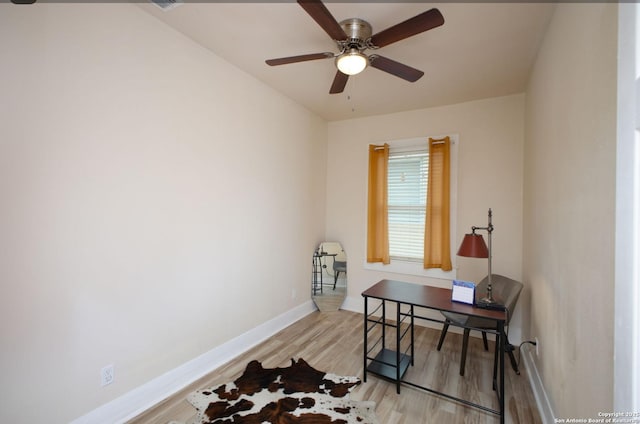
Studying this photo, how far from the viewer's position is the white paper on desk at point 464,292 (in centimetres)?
211

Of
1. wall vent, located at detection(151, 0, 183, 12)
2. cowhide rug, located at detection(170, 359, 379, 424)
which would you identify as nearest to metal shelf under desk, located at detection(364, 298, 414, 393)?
cowhide rug, located at detection(170, 359, 379, 424)

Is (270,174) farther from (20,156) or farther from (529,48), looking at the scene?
(529,48)

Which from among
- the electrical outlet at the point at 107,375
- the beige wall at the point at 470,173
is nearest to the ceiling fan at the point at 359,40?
the beige wall at the point at 470,173

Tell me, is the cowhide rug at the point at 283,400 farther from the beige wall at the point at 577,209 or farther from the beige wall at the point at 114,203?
the beige wall at the point at 577,209

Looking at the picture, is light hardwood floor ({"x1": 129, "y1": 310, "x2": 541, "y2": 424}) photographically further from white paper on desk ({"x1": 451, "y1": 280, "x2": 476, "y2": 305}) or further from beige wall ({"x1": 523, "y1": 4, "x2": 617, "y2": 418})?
white paper on desk ({"x1": 451, "y1": 280, "x2": 476, "y2": 305})

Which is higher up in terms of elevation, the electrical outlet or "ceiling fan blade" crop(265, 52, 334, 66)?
"ceiling fan blade" crop(265, 52, 334, 66)

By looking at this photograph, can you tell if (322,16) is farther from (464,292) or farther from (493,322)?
(493,322)

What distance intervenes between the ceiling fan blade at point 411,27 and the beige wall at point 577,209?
66cm

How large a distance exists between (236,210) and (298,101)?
1673mm

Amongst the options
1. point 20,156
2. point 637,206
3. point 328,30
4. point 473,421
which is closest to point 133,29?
point 20,156

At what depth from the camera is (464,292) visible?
2137 mm

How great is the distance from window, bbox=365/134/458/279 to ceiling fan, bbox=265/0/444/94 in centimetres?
165

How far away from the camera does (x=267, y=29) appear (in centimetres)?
209

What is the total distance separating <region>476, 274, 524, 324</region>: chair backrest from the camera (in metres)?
2.38
